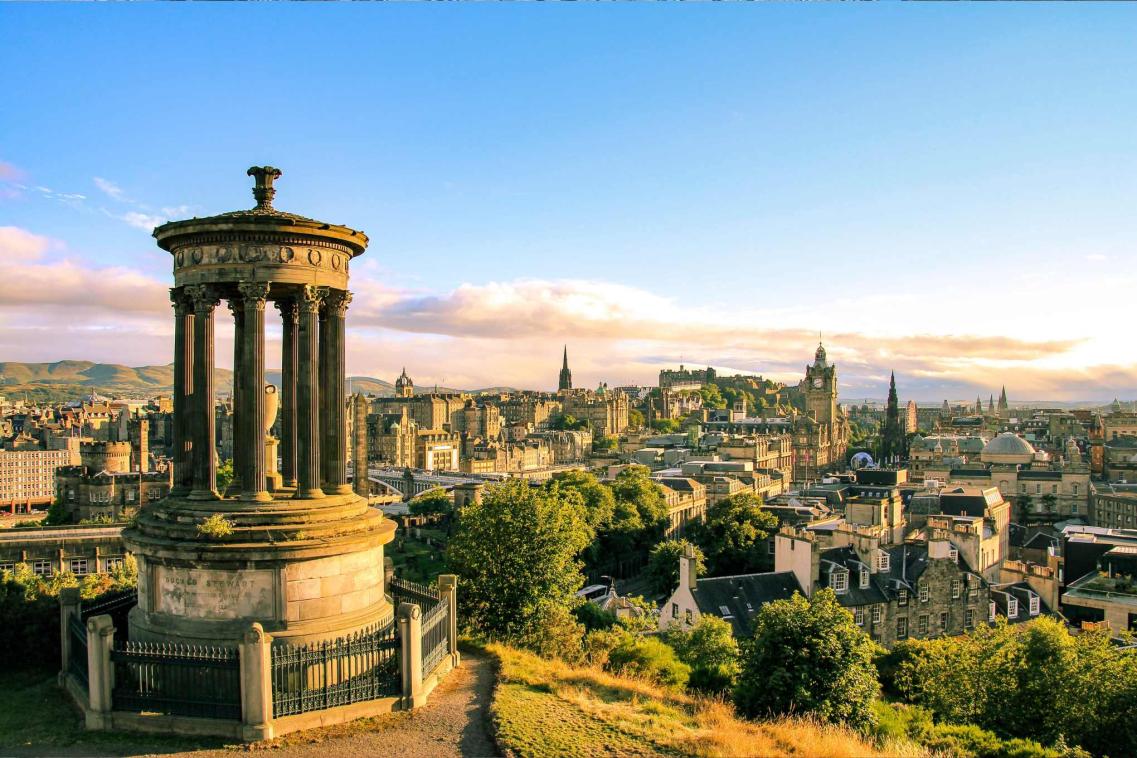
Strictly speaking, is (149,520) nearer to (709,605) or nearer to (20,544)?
(709,605)

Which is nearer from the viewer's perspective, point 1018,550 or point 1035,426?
point 1018,550

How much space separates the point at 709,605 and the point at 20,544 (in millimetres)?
35464

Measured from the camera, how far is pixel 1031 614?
4303 centimetres

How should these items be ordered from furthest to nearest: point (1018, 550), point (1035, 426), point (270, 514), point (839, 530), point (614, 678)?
point (1035, 426), point (1018, 550), point (839, 530), point (614, 678), point (270, 514)

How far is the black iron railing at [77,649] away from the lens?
15.3 meters

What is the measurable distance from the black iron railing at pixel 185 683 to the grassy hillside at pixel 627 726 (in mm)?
4278

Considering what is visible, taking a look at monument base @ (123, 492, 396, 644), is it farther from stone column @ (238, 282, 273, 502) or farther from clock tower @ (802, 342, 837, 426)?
clock tower @ (802, 342, 837, 426)

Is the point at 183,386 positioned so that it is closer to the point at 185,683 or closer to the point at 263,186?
the point at 263,186

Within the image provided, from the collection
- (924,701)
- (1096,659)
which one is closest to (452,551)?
(924,701)

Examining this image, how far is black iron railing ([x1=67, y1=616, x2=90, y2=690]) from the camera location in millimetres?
15347

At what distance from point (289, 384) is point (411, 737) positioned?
761 cm

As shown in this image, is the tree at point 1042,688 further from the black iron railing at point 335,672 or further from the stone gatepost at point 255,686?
the stone gatepost at point 255,686

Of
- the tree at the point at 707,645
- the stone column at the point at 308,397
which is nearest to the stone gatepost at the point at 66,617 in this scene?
the stone column at the point at 308,397

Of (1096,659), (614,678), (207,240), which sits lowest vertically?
(1096,659)
